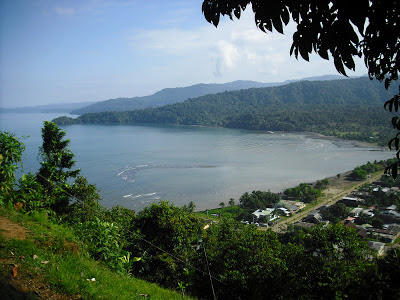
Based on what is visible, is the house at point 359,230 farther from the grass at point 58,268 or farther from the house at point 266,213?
the grass at point 58,268

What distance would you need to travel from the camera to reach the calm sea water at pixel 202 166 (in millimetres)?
18531

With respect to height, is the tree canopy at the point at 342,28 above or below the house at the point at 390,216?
above

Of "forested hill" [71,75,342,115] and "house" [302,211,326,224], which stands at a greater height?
"forested hill" [71,75,342,115]

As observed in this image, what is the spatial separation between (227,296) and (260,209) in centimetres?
1310

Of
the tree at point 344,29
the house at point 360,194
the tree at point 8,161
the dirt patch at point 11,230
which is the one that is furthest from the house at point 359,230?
the tree at point 344,29

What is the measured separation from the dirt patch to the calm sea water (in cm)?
1306

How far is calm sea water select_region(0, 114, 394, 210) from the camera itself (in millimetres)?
18531

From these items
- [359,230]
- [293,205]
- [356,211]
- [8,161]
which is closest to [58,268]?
[8,161]

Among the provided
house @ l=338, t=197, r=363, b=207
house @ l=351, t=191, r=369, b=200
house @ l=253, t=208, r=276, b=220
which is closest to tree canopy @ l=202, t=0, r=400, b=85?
house @ l=253, t=208, r=276, b=220

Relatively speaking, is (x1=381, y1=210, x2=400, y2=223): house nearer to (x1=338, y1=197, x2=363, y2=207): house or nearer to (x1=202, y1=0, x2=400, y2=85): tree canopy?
(x1=338, y1=197, x2=363, y2=207): house

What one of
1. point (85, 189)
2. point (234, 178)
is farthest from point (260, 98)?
point (85, 189)

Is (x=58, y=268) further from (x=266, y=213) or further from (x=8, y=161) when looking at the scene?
(x=266, y=213)

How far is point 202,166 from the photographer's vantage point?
2519cm

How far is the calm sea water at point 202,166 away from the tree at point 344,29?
1520 centimetres
